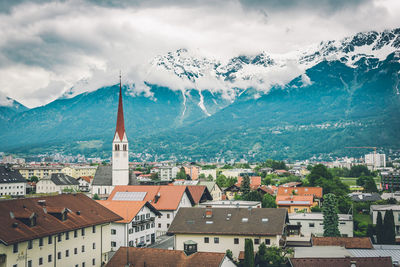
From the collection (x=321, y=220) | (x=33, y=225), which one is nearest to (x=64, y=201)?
(x=33, y=225)

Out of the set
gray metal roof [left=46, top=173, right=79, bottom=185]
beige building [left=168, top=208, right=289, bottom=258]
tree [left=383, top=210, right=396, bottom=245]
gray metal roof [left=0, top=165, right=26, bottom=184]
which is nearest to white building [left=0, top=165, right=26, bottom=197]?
gray metal roof [left=0, top=165, right=26, bottom=184]

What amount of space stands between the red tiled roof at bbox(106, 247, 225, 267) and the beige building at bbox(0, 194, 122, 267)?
477cm

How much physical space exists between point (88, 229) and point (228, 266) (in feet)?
46.4

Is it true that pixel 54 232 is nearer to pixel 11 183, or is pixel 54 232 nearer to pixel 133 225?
pixel 133 225

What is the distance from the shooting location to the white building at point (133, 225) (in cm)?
5078

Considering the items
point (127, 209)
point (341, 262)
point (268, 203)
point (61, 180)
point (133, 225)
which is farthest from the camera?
point (61, 180)

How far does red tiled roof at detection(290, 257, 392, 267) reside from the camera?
3147 cm

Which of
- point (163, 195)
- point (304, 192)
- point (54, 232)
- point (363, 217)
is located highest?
point (54, 232)

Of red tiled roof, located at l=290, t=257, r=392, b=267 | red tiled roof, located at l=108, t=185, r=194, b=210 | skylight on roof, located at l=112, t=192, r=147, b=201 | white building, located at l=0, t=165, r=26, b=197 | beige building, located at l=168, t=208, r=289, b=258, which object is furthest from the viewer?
white building, located at l=0, t=165, r=26, b=197

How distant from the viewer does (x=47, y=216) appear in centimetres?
3753

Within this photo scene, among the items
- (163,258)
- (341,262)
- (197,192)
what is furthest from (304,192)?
(163,258)

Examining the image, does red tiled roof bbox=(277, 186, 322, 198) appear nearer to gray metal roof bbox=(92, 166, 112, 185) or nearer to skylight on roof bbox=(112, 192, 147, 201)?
skylight on roof bbox=(112, 192, 147, 201)

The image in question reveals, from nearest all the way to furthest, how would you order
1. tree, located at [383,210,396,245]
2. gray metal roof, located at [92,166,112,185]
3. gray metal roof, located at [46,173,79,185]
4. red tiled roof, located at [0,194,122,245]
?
red tiled roof, located at [0,194,122,245]
tree, located at [383,210,396,245]
gray metal roof, located at [92,166,112,185]
gray metal roof, located at [46,173,79,185]

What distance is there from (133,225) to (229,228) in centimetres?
1322
